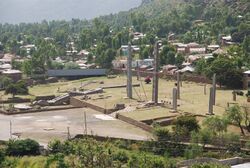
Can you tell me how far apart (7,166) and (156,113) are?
14.8 metres

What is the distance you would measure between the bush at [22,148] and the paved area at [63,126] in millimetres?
2976

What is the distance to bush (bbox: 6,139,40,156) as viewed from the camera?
1171 inches

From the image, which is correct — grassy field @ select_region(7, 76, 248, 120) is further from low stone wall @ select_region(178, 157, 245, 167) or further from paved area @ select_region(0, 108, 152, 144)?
low stone wall @ select_region(178, 157, 245, 167)

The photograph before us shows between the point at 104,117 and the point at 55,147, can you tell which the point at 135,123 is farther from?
the point at 55,147

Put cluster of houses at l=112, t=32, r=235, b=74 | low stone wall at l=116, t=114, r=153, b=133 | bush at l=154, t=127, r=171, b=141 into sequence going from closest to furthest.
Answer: bush at l=154, t=127, r=171, b=141 < low stone wall at l=116, t=114, r=153, b=133 < cluster of houses at l=112, t=32, r=235, b=74

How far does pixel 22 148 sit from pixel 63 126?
26.1 ft

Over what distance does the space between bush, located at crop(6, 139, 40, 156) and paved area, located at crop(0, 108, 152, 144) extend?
2.98 metres

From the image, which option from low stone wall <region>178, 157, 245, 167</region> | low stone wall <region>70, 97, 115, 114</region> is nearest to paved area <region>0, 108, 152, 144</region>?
low stone wall <region>70, 97, 115, 114</region>

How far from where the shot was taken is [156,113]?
3875 centimetres

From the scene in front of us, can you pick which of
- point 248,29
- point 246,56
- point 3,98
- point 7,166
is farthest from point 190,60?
point 7,166

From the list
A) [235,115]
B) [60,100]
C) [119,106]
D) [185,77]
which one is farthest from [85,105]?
[235,115]

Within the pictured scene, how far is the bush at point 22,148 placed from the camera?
2973 centimetres

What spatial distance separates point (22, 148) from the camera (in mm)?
29828

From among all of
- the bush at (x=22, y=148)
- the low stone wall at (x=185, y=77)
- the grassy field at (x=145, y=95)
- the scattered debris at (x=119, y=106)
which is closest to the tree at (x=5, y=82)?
the grassy field at (x=145, y=95)
